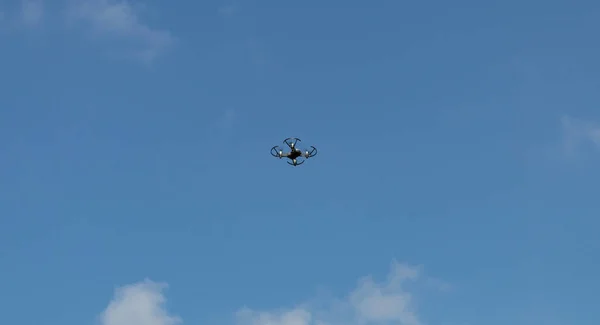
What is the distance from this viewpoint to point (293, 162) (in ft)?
620
